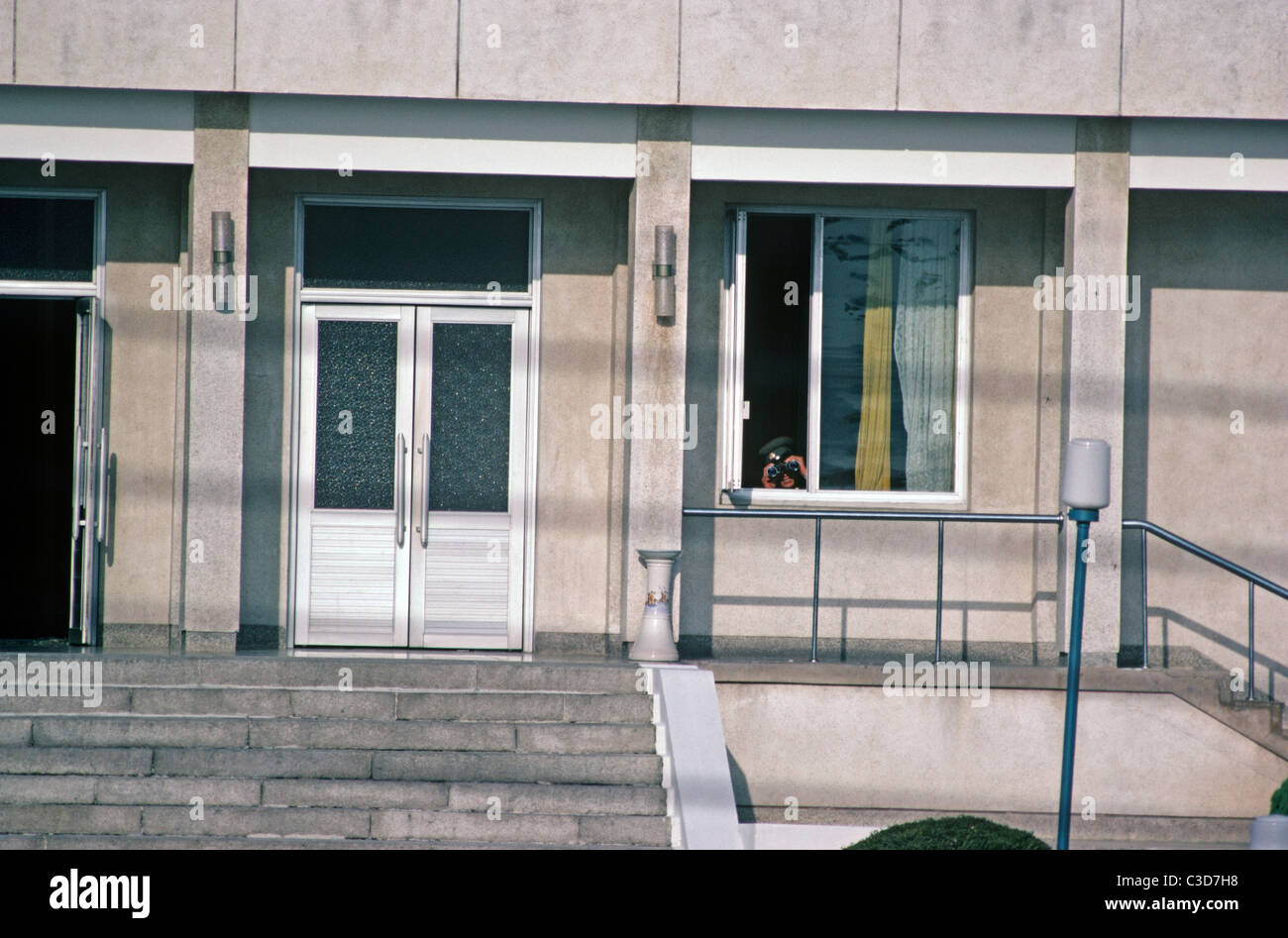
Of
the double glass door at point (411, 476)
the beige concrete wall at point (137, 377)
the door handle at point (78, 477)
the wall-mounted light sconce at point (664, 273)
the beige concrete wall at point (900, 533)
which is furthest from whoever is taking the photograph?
the beige concrete wall at point (900, 533)

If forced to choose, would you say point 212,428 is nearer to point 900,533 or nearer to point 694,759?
point 694,759

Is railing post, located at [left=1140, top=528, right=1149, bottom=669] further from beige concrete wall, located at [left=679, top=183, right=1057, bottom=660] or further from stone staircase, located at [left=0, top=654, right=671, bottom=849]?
stone staircase, located at [left=0, top=654, right=671, bottom=849]

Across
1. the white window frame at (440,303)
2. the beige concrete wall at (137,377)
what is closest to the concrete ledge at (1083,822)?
the white window frame at (440,303)

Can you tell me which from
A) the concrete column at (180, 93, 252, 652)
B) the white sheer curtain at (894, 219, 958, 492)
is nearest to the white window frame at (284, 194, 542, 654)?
the concrete column at (180, 93, 252, 652)

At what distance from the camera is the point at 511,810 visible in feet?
26.1

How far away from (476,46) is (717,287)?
2.38m

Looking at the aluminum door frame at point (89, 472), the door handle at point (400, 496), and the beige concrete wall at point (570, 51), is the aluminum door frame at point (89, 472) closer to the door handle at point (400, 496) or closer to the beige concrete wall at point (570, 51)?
the door handle at point (400, 496)

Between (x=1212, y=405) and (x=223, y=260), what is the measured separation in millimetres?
6911

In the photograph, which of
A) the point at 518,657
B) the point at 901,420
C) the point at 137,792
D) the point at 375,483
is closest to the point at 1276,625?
the point at 901,420

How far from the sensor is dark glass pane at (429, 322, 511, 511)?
10.6 metres

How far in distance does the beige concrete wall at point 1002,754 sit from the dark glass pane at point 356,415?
3.31m

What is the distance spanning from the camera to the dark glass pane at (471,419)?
1059 cm

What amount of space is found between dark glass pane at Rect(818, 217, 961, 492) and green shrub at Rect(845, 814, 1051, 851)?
402 centimetres

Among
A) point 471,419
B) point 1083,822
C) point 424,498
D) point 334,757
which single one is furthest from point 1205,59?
point 334,757
